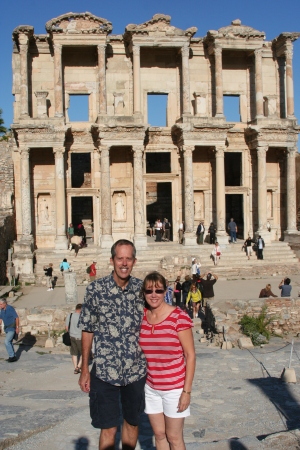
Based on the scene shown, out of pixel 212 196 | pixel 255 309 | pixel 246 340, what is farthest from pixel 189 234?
pixel 246 340

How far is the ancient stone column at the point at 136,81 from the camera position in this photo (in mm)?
24422

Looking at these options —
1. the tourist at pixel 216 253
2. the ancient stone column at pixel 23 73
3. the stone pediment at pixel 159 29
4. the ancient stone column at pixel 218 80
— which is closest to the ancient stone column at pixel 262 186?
the ancient stone column at pixel 218 80

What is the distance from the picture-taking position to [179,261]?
21812 millimetres

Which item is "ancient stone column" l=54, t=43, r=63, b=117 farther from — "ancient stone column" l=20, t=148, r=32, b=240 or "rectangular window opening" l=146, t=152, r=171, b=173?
"rectangular window opening" l=146, t=152, r=171, b=173

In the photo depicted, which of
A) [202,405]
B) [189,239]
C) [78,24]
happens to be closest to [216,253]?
[189,239]

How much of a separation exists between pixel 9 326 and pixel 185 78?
703 inches

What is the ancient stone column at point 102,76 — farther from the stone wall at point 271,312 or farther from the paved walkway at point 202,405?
the paved walkway at point 202,405

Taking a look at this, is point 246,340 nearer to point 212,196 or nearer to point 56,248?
point 56,248

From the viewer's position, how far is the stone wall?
43.0ft

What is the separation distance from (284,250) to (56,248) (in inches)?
438

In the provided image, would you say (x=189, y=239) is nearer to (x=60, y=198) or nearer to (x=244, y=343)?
(x=60, y=198)

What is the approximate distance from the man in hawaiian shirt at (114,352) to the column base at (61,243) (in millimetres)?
19075

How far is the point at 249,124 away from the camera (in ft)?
86.3

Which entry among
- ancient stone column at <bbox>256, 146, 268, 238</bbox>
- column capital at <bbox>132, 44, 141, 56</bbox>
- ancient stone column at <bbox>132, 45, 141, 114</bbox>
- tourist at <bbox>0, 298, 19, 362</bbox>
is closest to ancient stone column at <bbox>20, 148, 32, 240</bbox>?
ancient stone column at <bbox>132, 45, 141, 114</bbox>
